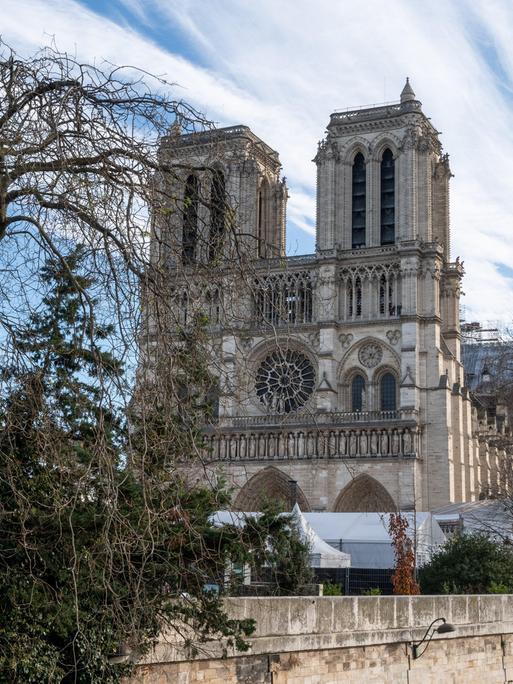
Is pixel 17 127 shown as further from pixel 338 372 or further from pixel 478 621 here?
pixel 338 372

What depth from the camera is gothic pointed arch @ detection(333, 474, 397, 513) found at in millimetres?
38000

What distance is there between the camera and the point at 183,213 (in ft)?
25.3

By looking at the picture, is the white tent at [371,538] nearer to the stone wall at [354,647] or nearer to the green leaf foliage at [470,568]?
the green leaf foliage at [470,568]

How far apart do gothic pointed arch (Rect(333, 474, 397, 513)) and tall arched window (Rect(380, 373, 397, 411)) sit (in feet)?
10.4

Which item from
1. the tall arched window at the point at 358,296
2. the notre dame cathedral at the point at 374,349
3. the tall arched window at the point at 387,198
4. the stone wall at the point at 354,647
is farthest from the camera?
the tall arched window at the point at 387,198

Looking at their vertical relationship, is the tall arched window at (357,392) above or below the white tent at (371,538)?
above

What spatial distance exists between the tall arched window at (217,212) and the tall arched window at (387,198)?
34018mm

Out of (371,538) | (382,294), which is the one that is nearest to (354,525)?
(371,538)

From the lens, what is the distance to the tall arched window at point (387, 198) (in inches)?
1645

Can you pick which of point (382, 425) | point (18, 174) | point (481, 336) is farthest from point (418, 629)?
point (481, 336)

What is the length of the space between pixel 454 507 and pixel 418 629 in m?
21.6

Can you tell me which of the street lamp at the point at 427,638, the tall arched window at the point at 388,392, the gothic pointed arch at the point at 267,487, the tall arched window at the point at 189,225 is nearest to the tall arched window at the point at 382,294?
the tall arched window at the point at 388,392

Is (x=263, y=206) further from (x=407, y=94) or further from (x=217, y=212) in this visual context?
(x=217, y=212)

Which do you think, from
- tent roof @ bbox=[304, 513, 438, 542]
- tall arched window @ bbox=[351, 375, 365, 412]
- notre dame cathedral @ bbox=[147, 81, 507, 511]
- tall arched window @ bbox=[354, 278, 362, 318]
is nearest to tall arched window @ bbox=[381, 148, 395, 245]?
notre dame cathedral @ bbox=[147, 81, 507, 511]
